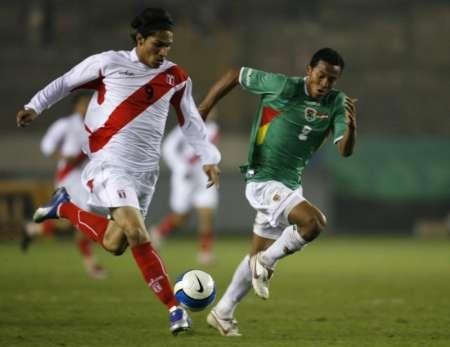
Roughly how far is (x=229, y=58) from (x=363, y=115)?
3.35m

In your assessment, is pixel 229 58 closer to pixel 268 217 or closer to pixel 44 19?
pixel 44 19

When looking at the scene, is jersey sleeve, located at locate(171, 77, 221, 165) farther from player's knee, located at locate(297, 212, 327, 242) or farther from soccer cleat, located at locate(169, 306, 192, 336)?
soccer cleat, located at locate(169, 306, 192, 336)

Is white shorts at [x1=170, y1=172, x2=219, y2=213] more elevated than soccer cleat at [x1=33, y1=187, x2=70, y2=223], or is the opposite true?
soccer cleat at [x1=33, y1=187, x2=70, y2=223]

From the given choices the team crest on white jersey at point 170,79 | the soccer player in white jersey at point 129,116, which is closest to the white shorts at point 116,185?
the soccer player in white jersey at point 129,116

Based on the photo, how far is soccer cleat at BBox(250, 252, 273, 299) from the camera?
24.5 feet

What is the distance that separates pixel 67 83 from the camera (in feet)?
24.8

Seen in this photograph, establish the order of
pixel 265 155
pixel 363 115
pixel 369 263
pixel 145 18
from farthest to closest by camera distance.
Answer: pixel 363 115
pixel 369 263
pixel 265 155
pixel 145 18

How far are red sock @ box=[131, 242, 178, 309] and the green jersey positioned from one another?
121 cm

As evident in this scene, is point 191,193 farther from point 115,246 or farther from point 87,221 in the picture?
point 115,246

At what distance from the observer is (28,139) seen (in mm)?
23781

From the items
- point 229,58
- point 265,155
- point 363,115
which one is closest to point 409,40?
point 363,115

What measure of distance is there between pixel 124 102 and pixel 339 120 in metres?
1.52

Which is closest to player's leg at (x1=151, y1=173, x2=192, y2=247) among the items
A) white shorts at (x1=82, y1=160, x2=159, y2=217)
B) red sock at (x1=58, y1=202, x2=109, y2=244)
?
red sock at (x1=58, y1=202, x2=109, y2=244)

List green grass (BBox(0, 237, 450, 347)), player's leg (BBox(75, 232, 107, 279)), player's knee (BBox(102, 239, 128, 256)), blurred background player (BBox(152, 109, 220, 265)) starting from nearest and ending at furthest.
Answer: green grass (BBox(0, 237, 450, 347)) → player's knee (BBox(102, 239, 128, 256)) → player's leg (BBox(75, 232, 107, 279)) → blurred background player (BBox(152, 109, 220, 265))
